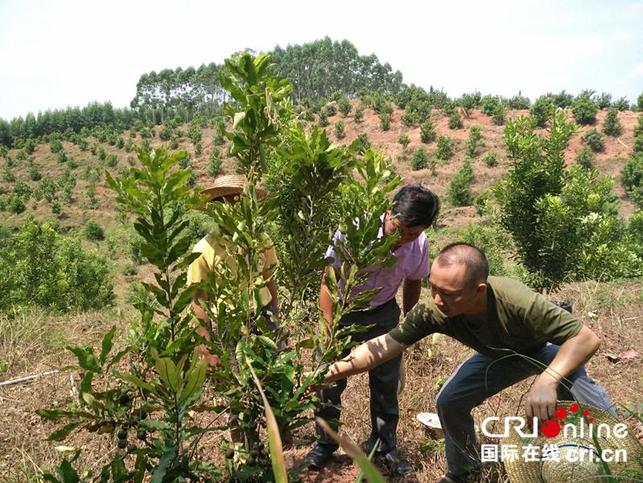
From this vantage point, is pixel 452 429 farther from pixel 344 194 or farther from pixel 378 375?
pixel 344 194

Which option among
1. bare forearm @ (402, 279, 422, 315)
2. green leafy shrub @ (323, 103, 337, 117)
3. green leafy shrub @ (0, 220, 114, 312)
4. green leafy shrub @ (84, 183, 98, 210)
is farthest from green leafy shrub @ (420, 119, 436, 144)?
bare forearm @ (402, 279, 422, 315)

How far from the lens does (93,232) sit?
26.2 meters

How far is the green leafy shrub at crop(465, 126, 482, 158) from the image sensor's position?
28.6 m

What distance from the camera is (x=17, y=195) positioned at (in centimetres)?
3183

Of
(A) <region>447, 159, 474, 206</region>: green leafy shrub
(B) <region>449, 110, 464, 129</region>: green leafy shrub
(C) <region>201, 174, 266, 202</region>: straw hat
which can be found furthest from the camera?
(B) <region>449, 110, 464, 129</region>: green leafy shrub

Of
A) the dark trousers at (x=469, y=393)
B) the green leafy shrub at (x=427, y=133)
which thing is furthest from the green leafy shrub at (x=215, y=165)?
the dark trousers at (x=469, y=393)

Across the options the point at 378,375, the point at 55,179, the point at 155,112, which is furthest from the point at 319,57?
the point at 378,375

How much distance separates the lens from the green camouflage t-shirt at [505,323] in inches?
82.4

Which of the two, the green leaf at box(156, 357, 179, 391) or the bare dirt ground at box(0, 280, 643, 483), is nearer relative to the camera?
the green leaf at box(156, 357, 179, 391)

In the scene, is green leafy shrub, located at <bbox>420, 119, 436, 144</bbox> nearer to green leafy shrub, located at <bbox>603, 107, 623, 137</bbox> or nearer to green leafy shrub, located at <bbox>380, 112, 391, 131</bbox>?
green leafy shrub, located at <bbox>380, 112, 391, 131</bbox>

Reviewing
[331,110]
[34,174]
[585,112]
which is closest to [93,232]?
[34,174]

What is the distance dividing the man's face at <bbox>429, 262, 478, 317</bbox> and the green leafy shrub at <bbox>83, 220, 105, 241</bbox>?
2732 centimetres

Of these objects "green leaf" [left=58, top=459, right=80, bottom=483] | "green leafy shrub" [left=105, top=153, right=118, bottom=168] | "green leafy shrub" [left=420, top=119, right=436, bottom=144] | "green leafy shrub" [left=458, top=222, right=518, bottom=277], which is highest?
"green leafy shrub" [left=420, top=119, right=436, bottom=144]

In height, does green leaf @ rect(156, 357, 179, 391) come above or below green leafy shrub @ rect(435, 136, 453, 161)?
below
